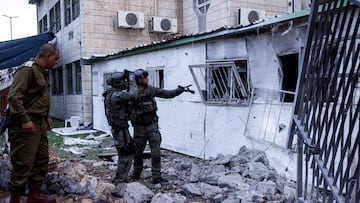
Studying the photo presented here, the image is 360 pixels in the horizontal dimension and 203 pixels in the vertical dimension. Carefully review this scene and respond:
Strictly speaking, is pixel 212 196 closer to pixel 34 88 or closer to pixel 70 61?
pixel 34 88

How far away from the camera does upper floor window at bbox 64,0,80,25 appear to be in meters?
13.6

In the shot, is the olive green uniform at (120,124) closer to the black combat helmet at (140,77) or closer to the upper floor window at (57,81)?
the black combat helmet at (140,77)

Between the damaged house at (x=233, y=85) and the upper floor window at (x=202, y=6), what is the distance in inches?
173

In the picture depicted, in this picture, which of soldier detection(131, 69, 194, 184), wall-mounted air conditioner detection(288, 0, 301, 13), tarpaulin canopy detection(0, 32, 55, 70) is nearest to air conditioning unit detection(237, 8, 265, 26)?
wall-mounted air conditioner detection(288, 0, 301, 13)

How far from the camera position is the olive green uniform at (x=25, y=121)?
3465mm

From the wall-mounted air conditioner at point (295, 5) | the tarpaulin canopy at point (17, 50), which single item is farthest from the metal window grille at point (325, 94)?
the tarpaulin canopy at point (17, 50)

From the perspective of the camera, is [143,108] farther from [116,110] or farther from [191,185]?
[191,185]

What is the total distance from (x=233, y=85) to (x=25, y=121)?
13.0 feet

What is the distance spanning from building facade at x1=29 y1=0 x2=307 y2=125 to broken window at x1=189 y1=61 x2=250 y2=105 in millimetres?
4984

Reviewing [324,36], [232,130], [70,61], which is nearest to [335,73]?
[324,36]

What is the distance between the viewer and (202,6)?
12891mm

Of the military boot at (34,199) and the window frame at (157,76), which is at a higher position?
the window frame at (157,76)

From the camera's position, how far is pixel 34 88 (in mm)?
3641

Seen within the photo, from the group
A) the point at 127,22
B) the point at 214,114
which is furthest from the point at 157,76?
the point at 127,22
